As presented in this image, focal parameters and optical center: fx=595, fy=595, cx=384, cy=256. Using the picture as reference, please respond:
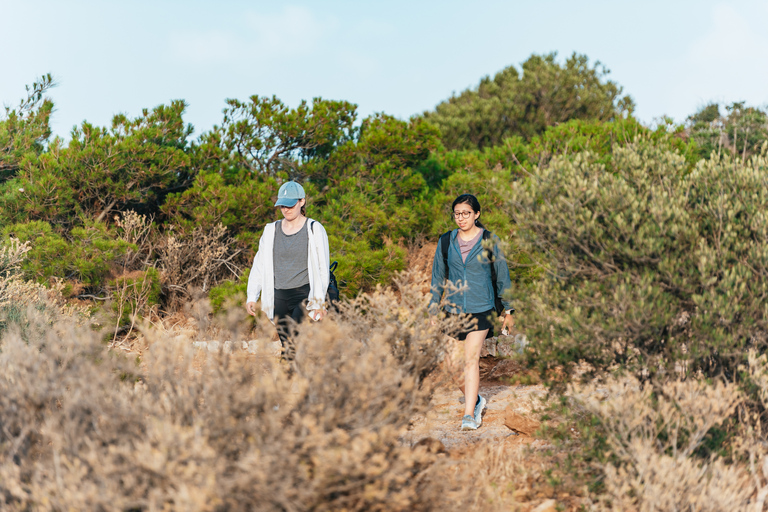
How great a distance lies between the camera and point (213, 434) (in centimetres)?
221

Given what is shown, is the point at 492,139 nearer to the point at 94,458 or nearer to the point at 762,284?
the point at 762,284

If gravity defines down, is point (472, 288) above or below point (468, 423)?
above

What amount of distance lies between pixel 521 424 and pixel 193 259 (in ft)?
19.0

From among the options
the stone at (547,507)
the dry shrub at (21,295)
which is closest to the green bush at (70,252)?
the dry shrub at (21,295)

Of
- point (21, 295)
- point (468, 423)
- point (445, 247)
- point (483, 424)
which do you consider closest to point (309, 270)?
point (445, 247)

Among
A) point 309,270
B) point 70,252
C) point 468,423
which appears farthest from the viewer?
point 70,252

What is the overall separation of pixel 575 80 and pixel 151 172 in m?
16.8

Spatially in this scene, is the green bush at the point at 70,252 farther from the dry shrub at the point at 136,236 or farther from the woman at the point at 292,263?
the woman at the point at 292,263

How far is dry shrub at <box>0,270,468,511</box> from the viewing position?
203cm

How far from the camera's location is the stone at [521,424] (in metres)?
4.25

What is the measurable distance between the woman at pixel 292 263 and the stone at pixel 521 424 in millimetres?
1660

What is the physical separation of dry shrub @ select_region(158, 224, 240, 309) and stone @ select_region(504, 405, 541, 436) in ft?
16.7

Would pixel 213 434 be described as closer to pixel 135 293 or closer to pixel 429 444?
pixel 429 444

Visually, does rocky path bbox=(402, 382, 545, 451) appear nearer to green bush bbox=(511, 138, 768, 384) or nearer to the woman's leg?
the woman's leg
